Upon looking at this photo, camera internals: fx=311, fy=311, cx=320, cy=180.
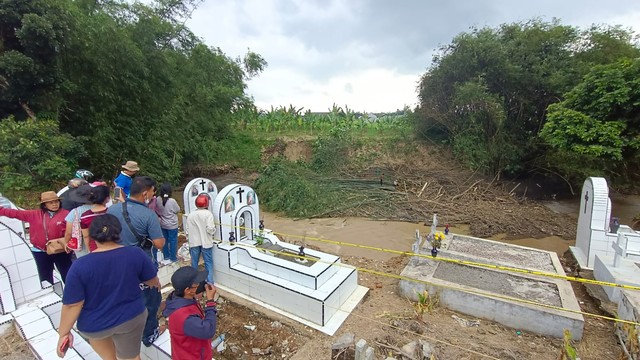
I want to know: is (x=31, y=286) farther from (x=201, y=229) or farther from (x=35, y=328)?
(x=201, y=229)

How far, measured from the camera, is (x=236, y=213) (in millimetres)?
6188

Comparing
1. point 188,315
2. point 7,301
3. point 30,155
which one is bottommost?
point 7,301

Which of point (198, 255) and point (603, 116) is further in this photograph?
point (603, 116)

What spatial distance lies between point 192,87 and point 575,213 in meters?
16.7

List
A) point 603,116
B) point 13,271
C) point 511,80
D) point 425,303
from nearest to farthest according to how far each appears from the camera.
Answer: point 13,271 < point 425,303 < point 603,116 < point 511,80

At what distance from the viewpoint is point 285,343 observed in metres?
4.55

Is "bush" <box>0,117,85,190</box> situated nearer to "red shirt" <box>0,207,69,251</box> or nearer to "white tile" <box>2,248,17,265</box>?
"red shirt" <box>0,207,69,251</box>

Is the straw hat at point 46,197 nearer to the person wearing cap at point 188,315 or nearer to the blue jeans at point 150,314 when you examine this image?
the blue jeans at point 150,314

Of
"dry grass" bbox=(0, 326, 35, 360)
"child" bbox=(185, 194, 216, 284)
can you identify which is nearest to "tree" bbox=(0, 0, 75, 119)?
"child" bbox=(185, 194, 216, 284)

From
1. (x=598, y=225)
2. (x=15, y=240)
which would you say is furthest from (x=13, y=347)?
(x=598, y=225)

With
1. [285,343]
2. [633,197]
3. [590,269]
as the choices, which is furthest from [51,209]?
[633,197]

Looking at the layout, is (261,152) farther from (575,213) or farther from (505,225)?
(575,213)

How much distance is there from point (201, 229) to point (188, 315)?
3174 millimetres

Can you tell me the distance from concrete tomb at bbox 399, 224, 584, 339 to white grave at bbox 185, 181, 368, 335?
1.39m
